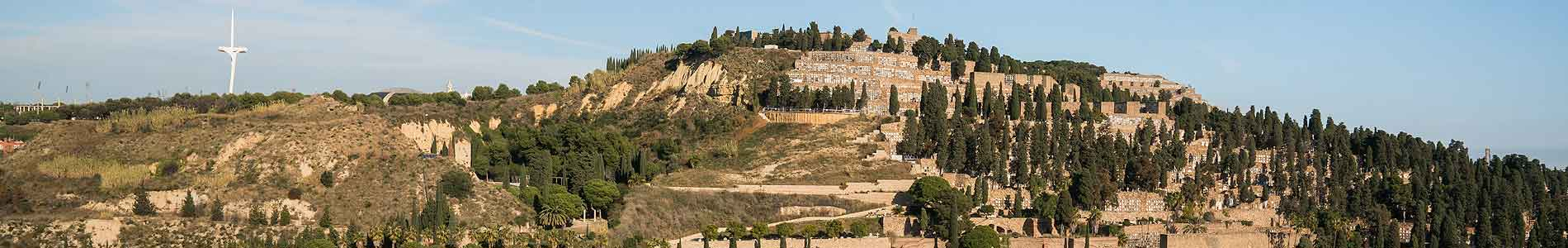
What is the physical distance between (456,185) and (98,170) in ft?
47.3

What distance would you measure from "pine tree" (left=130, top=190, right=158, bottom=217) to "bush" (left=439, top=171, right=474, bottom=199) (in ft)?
36.5

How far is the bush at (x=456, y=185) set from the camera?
90.5 metres

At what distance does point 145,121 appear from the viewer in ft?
324

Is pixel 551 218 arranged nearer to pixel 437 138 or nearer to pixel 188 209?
pixel 188 209

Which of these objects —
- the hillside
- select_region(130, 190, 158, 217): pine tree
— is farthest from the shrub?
select_region(130, 190, 158, 217): pine tree

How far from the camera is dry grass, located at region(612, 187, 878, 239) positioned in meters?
89.2

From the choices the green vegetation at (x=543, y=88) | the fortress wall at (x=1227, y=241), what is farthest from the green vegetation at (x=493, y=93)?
the fortress wall at (x=1227, y=241)

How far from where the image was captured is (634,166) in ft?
322

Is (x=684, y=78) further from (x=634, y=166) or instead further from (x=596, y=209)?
(x=596, y=209)

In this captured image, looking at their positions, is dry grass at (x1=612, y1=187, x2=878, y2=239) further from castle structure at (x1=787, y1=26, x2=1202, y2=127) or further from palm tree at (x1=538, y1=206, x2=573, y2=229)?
castle structure at (x1=787, y1=26, x2=1202, y2=127)

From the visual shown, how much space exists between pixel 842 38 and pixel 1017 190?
20.0m

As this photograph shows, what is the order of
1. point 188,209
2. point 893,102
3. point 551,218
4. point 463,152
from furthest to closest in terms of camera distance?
point 893,102, point 463,152, point 551,218, point 188,209

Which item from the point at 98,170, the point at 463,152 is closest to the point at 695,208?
the point at 463,152

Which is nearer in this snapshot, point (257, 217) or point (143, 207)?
point (257, 217)
